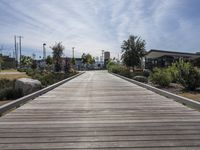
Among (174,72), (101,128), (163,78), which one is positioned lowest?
(101,128)

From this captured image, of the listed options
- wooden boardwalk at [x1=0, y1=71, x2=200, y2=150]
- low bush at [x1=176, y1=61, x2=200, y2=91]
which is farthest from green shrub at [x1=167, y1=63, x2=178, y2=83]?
wooden boardwalk at [x1=0, y1=71, x2=200, y2=150]

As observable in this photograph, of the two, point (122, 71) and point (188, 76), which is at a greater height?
point (188, 76)

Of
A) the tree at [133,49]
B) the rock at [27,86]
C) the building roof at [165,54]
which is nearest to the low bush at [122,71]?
the tree at [133,49]

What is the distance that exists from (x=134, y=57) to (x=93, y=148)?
1792 inches

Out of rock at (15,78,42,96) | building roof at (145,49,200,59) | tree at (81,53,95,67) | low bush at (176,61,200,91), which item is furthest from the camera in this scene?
tree at (81,53,95,67)

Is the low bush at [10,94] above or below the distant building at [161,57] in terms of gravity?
below

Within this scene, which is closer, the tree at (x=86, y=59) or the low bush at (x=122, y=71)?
the low bush at (x=122, y=71)

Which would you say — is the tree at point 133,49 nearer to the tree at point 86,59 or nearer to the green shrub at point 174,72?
the green shrub at point 174,72

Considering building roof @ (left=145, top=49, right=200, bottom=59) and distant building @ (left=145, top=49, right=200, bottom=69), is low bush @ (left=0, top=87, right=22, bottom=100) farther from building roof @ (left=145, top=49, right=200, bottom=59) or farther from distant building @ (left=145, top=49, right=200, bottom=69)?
building roof @ (left=145, top=49, right=200, bottom=59)

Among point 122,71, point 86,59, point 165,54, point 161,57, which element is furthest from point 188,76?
point 86,59

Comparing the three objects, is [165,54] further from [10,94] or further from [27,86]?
[10,94]

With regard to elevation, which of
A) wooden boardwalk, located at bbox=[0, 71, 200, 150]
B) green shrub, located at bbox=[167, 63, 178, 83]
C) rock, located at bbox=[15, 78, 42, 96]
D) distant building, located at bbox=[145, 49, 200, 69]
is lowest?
wooden boardwalk, located at bbox=[0, 71, 200, 150]

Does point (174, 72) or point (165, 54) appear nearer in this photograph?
point (174, 72)

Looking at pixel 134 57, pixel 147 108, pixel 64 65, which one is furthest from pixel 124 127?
pixel 64 65
